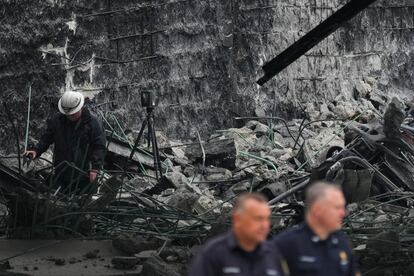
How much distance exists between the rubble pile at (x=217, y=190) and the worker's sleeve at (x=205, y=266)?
12.0ft

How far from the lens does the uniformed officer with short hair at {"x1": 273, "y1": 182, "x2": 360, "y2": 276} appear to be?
587 cm

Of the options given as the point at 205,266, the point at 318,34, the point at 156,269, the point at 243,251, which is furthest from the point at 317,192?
the point at 318,34

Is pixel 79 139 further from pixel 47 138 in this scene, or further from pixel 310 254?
pixel 310 254

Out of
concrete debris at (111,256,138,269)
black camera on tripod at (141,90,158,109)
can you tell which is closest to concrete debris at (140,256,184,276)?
concrete debris at (111,256,138,269)

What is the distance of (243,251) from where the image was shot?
5688 mm

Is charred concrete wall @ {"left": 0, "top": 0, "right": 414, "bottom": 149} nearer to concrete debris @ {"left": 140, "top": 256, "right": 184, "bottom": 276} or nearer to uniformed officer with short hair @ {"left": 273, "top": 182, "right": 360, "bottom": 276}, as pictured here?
concrete debris @ {"left": 140, "top": 256, "right": 184, "bottom": 276}

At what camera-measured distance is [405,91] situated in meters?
23.4

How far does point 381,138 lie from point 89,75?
513 centimetres

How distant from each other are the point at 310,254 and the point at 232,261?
499mm

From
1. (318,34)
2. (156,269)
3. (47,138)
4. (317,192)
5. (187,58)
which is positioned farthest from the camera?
(187,58)

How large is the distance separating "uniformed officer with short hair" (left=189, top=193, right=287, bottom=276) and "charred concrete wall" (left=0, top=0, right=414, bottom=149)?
10597 mm

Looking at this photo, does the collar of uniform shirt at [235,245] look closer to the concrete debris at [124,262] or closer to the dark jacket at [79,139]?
the concrete debris at [124,262]

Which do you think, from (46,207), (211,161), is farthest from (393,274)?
(211,161)

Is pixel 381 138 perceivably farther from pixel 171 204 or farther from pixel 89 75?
pixel 89 75
